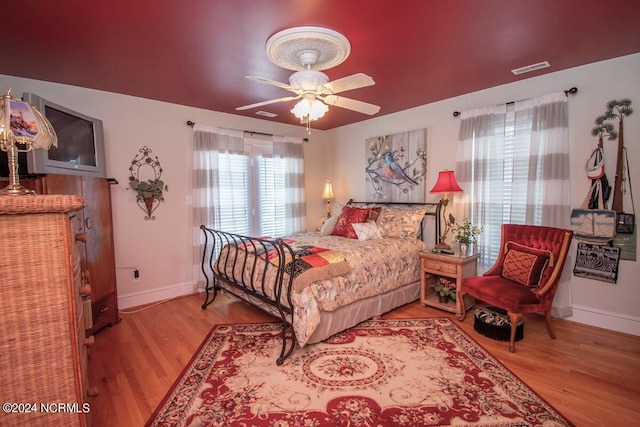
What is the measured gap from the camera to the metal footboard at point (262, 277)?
2.51 meters

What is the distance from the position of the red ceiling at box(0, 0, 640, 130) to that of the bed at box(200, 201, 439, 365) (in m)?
1.63

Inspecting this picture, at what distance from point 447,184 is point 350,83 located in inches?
78.8

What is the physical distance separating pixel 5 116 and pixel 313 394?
7.41ft

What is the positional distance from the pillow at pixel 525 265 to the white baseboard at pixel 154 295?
3.91 m

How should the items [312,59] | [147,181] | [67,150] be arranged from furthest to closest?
[147,181] → [67,150] → [312,59]

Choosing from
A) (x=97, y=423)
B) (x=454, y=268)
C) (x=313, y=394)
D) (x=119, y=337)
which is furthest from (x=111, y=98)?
(x=454, y=268)

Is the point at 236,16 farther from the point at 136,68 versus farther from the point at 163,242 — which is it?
the point at 163,242

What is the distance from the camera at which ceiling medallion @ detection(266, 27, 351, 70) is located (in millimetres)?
2129

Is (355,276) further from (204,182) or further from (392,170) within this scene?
(204,182)

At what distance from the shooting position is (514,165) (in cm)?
340

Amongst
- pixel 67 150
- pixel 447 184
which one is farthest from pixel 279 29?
pixel 447 184

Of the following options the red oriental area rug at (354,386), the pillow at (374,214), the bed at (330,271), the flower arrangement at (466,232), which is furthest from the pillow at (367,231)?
the red oriental area rug at (354,386)

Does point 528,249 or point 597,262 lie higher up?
point 528,249

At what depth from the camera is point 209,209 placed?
4.18 meters
